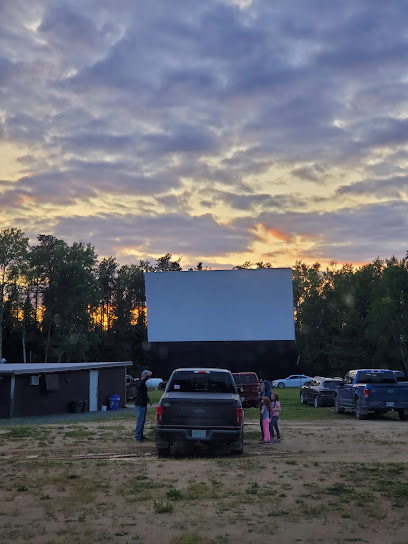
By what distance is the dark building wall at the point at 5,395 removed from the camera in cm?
2566

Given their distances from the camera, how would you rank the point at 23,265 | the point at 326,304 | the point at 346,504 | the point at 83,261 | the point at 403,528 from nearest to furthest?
the point at 403,528 → the point at 346,504 → the point at 23,265 → the point at 83,261 → the point at 326,304

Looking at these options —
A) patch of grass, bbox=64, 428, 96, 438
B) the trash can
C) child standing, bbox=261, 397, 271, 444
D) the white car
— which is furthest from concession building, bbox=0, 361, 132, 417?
the white car

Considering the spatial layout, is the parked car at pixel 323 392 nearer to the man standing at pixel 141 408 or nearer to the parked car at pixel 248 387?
the parked car at pixel 248 387

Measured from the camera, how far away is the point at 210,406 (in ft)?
44.1

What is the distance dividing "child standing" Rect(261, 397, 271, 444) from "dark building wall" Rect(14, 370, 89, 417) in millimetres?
14050

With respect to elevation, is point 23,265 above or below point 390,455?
above

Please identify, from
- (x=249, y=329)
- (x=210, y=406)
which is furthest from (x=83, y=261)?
(x=210, y=406)

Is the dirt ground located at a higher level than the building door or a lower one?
lower

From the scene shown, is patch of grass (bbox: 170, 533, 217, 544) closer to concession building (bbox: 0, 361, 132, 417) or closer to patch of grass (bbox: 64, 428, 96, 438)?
patch of grass (bbox: 64, 428, 96, 438)

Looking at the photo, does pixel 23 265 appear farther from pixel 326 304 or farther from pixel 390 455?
pixel 390 455

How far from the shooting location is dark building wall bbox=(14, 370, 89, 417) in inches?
1032

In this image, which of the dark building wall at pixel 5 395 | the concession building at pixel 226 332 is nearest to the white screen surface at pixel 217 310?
the concession building at pixel 226 332

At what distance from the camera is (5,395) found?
25828 millimetres

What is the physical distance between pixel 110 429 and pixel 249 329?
27493mm
